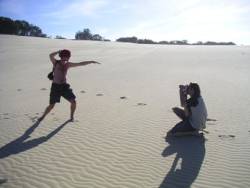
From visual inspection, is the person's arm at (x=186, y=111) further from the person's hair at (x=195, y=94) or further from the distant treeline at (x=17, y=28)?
the distant treeline at (x=17, y=28)

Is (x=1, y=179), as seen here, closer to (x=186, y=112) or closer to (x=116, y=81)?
(x=186, y=112)

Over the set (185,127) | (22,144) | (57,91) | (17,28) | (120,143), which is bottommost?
(22,144)

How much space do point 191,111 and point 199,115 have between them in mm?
195

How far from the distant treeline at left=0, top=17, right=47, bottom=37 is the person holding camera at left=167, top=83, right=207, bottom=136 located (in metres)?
61.3

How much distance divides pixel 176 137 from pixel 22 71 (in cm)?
1769

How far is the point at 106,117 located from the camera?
10430mm

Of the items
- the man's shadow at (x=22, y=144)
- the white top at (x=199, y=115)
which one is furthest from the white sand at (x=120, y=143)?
the white top at (x=199, y=115)

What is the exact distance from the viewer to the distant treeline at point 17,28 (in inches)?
2549

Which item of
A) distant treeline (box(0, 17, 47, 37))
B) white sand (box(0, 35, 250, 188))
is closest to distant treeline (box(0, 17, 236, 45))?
distant treeline (box(0, 17, 47, 37))

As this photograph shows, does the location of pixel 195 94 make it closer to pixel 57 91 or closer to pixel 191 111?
pixel 191 111

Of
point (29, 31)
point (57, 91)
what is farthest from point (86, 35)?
point (57, 91)

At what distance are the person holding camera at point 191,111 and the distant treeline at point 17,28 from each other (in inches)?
2412

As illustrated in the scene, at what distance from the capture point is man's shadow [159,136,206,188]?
6.01 metres

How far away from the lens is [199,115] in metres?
7.91
